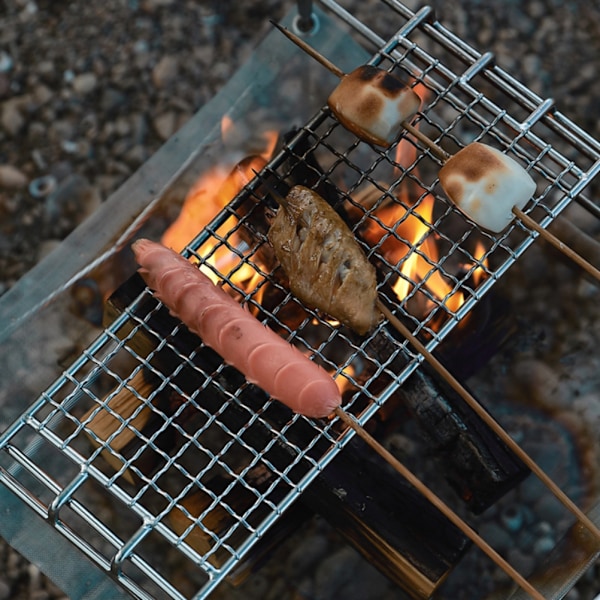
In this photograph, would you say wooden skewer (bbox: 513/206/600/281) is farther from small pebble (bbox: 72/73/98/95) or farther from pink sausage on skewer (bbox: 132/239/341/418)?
small pebble (bbox: 72/73/98/95)

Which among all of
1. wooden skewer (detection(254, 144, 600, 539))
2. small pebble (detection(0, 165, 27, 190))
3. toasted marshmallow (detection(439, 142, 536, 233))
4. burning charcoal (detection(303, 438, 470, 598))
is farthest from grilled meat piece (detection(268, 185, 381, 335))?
small pebble (detection(0, 165, 27, 190))

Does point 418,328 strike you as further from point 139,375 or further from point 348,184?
point 348,184

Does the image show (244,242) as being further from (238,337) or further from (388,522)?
(388,522)

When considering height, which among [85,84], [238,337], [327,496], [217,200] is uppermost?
[85,84]

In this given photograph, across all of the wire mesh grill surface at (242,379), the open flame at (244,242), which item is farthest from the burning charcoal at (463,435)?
the open flame at (244,242)

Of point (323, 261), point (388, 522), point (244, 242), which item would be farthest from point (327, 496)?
point (244, 242)

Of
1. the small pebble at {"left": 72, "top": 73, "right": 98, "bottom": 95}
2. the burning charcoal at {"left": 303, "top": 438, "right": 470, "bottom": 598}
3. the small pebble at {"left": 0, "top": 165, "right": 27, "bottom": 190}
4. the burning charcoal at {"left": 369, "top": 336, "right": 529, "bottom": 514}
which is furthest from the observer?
the small pebble at {"left": 72, "top": 73, "right": 98, "bottom": 95}
